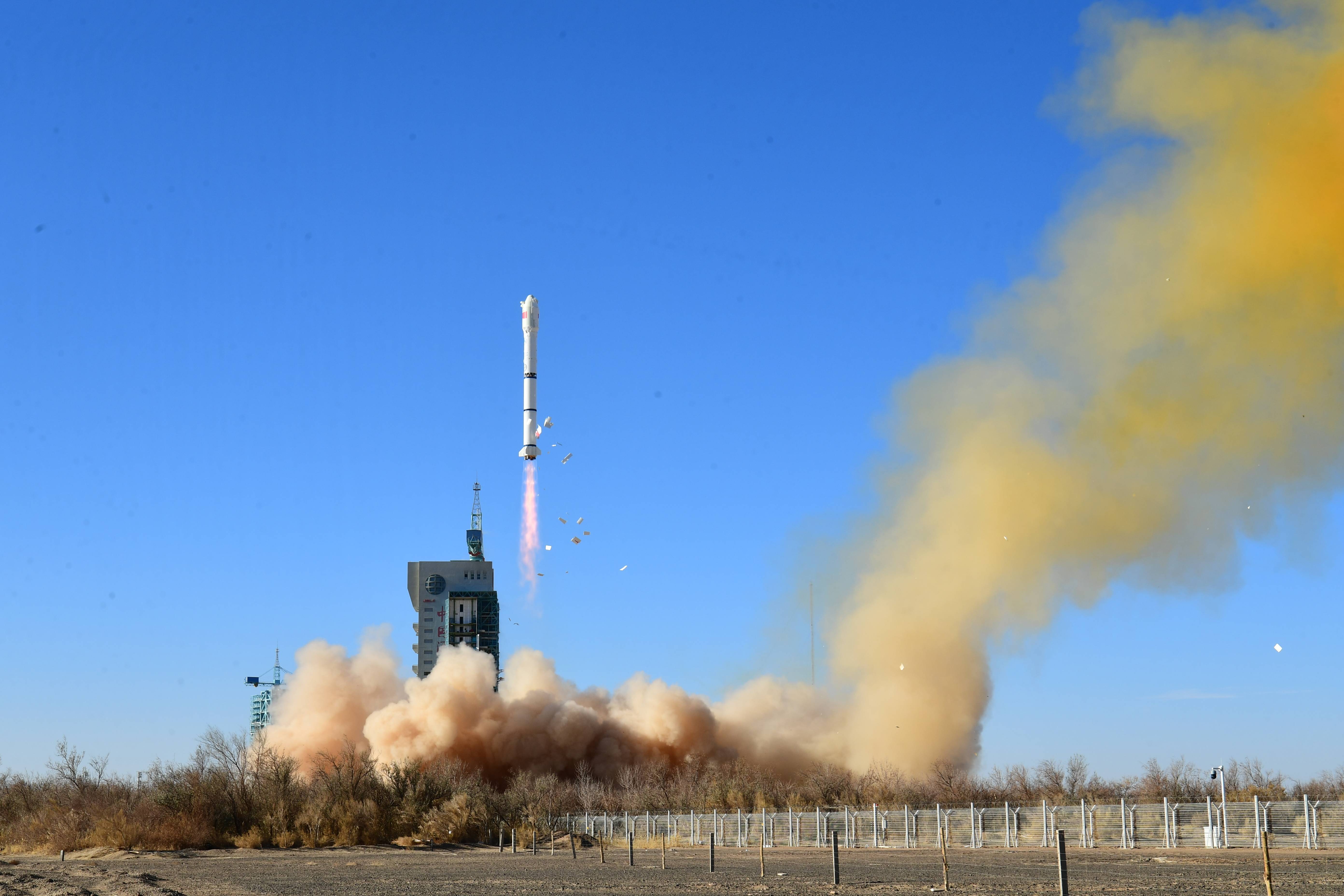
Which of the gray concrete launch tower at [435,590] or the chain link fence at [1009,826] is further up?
the gray concrete launch tower at [435,590]

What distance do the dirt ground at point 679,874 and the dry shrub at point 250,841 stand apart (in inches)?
284

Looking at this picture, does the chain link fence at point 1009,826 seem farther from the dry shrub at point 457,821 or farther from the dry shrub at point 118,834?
the dry shrub at point 118,834

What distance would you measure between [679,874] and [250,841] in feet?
115

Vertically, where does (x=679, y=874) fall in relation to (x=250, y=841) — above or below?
above

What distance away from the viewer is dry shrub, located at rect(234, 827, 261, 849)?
7025 cm

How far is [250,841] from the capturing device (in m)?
70.2

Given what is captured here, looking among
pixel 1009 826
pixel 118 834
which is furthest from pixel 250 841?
pixel 1009 826

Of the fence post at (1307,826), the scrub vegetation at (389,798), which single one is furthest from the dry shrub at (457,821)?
the fence post at (1307,826)

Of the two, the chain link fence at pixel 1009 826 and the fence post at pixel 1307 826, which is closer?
the fence post at pixel 1307 826

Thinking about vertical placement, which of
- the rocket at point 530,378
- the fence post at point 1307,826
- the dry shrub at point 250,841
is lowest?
the dry shrub at point 250,841

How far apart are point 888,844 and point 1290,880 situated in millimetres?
27700

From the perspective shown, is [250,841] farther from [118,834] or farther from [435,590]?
[435,590]

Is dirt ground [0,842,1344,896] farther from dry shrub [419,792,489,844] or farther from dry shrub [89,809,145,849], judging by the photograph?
dry shrub [419,792,489,844]

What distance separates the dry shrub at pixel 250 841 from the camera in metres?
70.2
